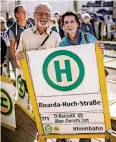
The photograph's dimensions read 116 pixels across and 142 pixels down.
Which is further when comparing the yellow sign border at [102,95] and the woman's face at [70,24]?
the woman's face at [70,24]

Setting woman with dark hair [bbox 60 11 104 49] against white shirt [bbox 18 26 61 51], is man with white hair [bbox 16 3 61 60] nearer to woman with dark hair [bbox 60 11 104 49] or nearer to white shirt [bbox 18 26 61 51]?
white shirt [bbox 18 26 61 51]

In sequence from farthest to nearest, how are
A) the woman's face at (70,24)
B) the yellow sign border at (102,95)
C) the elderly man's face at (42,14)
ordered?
the elderly man's face at (42,14) < the woman's face at (70,24) < the yellow sign border at (102,95)

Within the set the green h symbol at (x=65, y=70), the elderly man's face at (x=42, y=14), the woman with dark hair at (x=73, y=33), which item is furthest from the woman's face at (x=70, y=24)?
the green h symbol at (x=65, y=70)

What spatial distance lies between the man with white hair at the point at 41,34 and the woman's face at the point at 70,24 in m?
0.39

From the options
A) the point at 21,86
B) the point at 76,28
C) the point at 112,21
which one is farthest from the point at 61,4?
the point at 76,28

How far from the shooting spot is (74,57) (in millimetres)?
1924

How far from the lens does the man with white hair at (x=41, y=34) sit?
2650 millimetres

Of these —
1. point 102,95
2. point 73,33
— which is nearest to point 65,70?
point 102,95

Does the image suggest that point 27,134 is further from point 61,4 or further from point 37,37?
point 61,4

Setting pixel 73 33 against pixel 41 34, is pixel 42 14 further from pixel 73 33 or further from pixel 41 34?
pixel 73 33

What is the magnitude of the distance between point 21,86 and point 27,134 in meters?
0.74

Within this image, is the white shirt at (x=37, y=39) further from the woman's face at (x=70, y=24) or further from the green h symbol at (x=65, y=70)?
the green h symbol at (x=65, y=70)

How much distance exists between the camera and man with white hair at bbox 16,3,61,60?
104 inches

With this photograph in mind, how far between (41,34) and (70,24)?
20.6 inches
